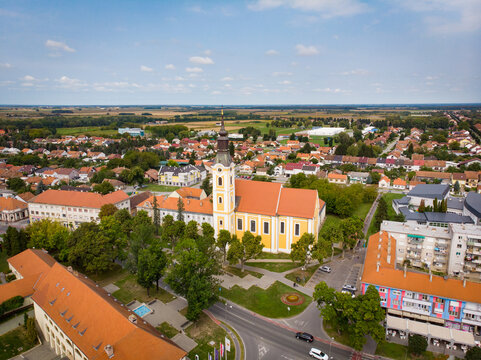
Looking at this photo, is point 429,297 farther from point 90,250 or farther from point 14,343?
point 14,343

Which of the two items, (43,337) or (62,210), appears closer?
(43,337)

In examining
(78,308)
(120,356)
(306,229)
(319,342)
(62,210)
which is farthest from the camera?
(62,210)

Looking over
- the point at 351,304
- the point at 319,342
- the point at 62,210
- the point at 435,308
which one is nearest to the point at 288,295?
the point at 319,342

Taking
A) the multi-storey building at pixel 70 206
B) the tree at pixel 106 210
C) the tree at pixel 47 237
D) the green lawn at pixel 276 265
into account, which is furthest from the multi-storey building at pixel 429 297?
the multi-storey building at pixel 70 206

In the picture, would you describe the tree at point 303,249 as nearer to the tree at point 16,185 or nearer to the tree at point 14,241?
the tree at point 14,241

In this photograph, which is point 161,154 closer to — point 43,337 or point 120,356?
point 43,337
